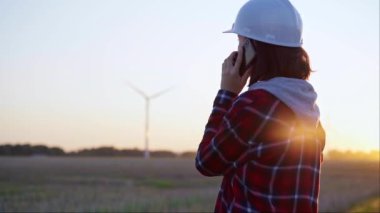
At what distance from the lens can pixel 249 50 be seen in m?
2.60

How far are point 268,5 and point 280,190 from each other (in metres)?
0.68

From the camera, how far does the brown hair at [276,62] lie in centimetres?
255

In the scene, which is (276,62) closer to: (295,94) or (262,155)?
(295,94)

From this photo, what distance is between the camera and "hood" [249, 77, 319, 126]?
245cm

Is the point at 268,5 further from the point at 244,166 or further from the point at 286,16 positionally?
the point at 244,166

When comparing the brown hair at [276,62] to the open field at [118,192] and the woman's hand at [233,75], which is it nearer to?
the woman's hand at [233,75]

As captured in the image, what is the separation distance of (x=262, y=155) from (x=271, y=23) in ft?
1.59

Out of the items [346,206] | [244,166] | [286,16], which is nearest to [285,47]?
[286,16]

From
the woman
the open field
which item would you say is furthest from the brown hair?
the open field

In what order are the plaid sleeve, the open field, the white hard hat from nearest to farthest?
the plaid sleeve, the white hard hat, the open field

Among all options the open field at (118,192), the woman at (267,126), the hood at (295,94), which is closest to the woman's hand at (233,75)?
the woman at (267,126)

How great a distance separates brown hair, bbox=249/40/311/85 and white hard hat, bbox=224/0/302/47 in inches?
1.2

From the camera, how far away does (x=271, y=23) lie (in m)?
2.55

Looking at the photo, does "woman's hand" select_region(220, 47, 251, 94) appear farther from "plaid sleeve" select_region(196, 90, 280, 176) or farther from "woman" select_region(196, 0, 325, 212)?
"plaid sleeve" select_region(196, 90, 280, 176)
